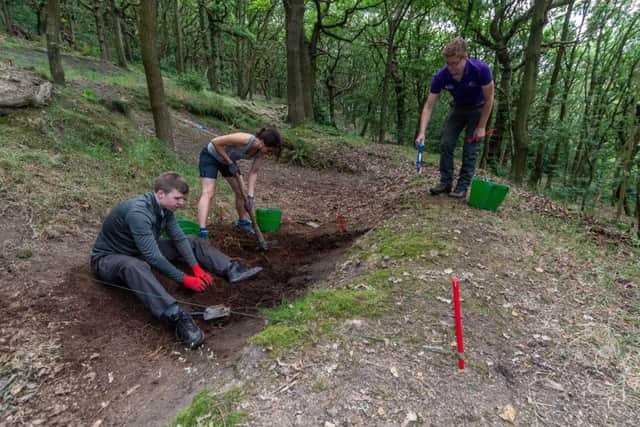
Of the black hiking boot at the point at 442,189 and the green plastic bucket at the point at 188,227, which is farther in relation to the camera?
the black hiking boot at the point at 442,189

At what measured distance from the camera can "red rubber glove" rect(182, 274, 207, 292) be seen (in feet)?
10.5

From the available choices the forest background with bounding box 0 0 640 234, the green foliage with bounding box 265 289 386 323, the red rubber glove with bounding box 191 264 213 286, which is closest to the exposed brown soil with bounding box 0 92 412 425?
the red rubber glove with bounding box 191 264 213 286

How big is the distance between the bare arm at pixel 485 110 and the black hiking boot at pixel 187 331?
3.56 m

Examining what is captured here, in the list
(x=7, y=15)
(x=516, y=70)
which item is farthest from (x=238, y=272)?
(x=7, y=15)

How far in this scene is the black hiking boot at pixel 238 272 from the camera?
3.67 metres

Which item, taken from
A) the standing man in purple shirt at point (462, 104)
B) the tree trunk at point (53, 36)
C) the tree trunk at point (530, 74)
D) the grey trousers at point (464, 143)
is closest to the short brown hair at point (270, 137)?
the standing man in purple shirt at point (462, 104)

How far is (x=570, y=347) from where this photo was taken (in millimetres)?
2406

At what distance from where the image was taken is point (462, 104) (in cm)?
421

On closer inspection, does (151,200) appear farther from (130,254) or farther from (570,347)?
(570,347)

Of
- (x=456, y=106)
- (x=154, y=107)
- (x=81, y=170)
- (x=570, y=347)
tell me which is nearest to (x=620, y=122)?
(x=456, y=106)

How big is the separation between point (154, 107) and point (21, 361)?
4.96m

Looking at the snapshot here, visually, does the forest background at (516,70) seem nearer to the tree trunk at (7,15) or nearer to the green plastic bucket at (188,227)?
the tree trunk at (7,15)

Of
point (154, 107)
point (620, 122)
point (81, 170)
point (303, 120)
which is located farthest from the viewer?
point (303, 120)

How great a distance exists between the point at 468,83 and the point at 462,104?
0.33 metres
